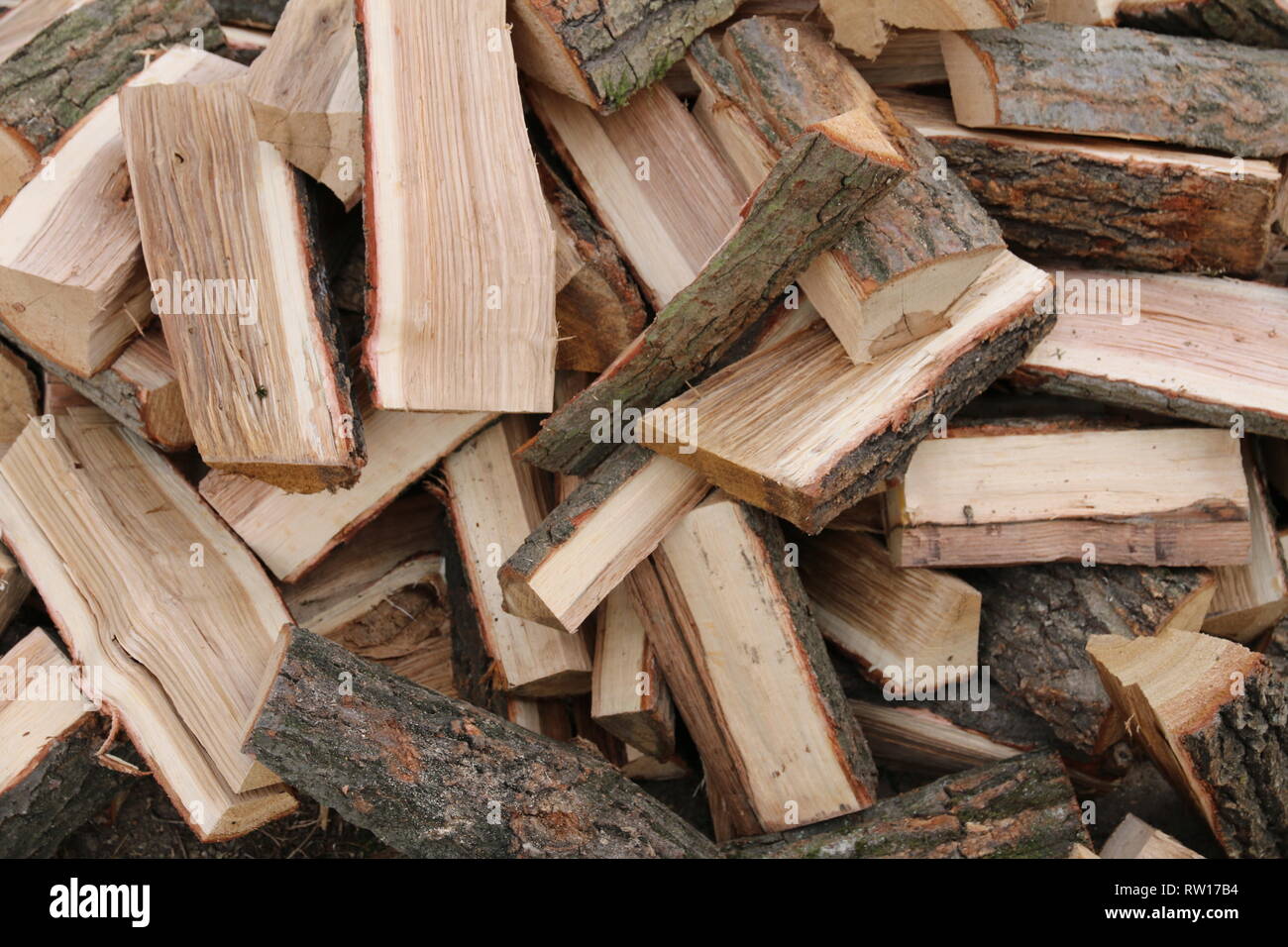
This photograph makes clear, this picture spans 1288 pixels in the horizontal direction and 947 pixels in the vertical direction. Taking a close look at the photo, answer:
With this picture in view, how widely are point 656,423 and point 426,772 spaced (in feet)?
3.31

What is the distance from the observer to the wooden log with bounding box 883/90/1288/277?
3.34 meters

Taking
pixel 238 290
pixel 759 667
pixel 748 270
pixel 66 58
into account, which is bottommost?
pixel 759 667

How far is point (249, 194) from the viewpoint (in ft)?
10.5

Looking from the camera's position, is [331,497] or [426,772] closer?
[426,772]

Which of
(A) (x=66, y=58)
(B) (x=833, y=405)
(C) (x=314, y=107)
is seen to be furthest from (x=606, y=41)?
(A) (x=66, y=58)

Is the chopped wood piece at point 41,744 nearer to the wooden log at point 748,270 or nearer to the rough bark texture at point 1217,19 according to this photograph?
the wooden log at point 748,270

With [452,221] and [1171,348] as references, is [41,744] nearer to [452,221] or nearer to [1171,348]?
[452,221]

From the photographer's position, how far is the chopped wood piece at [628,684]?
3.29 metres

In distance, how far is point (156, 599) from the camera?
320 cm

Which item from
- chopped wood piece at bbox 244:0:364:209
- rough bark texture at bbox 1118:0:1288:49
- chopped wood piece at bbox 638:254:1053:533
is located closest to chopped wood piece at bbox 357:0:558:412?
chopped wood piece at bbox 244:0:364:209

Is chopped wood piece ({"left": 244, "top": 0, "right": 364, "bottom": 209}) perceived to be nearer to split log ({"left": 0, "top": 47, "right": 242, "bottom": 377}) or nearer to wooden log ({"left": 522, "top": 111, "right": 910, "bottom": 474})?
split log ({"left": 0, "top": 47, "right": 242, "bottom": 377})

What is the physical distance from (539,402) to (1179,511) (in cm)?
172

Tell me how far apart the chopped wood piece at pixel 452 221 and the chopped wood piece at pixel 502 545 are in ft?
1.57

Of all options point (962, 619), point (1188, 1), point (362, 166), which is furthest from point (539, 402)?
point (1188, 1)
